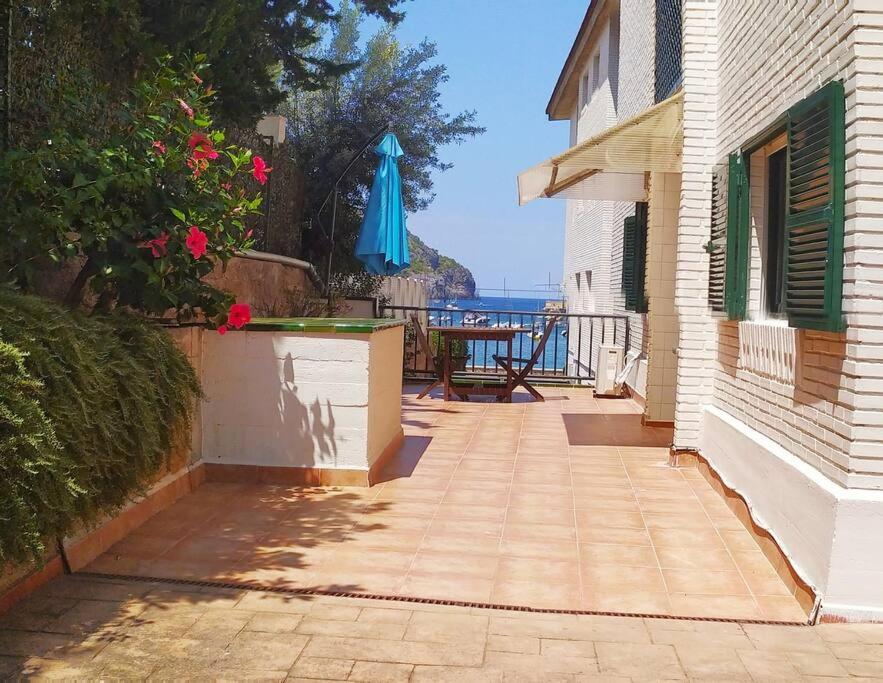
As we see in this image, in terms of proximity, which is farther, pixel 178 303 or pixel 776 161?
pixel 776 161

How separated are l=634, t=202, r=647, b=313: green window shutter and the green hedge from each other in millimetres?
5415

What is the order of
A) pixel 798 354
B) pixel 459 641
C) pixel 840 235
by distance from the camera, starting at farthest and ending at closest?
1. pixel 798 354
2. pixel 840 235
3. pixel 459 641

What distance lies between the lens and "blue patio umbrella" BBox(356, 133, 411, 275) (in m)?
9.23

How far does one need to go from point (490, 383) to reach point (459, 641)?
21.9ft

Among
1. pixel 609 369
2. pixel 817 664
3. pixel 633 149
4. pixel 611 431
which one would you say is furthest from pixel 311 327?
pixel 609 369

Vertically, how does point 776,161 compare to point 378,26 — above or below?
below

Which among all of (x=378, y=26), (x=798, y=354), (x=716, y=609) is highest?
(x=378, y=26)

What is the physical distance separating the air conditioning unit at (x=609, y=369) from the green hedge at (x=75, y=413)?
6.49 meters

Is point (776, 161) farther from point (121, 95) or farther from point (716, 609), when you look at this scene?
point (121, 95)

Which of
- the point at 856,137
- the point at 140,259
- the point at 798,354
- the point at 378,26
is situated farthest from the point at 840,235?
the point at 378,26

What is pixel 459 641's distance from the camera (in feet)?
9.88

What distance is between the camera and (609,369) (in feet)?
32.5

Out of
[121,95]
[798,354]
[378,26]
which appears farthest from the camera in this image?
[378,26]

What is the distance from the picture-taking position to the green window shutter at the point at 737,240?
196 inches
